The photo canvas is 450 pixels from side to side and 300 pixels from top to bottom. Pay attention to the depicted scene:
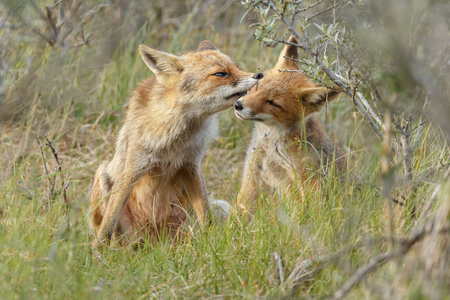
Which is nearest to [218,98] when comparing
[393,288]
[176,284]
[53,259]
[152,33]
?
[176,284]

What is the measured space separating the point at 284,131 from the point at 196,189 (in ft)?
3.44

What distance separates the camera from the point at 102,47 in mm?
7141

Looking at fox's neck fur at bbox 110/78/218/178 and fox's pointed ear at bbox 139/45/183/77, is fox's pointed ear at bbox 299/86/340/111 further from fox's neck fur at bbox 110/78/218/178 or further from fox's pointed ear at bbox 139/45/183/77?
fox's pointed ear at bbox 139/45/183/77

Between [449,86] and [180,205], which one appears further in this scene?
[180,205]

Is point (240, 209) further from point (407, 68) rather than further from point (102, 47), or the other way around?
point (102, 47)

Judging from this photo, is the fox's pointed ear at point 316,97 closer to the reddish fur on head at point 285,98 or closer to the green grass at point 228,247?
the reddish fur on head at point 285,98

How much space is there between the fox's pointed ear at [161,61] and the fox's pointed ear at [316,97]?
1.20 m

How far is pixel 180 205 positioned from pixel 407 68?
3.06 meters

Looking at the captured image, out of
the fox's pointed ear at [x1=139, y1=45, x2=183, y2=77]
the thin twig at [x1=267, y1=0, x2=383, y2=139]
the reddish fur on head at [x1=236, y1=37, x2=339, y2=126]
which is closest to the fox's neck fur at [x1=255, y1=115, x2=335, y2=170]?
the reddish fur on head at [x1=236, y1=37, x2=339, y2=126]

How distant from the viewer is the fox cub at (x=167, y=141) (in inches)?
190

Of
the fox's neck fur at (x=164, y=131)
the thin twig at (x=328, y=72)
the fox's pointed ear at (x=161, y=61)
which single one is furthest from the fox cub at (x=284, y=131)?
the thin twig at (x=328, y=72)

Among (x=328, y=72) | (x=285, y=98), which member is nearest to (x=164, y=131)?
(x=285, y=98)

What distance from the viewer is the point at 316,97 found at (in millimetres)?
5070

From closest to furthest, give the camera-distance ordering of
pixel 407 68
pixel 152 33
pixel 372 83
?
1. pixel 407 68
2. pixel 372 83
3. pixel 152 33
